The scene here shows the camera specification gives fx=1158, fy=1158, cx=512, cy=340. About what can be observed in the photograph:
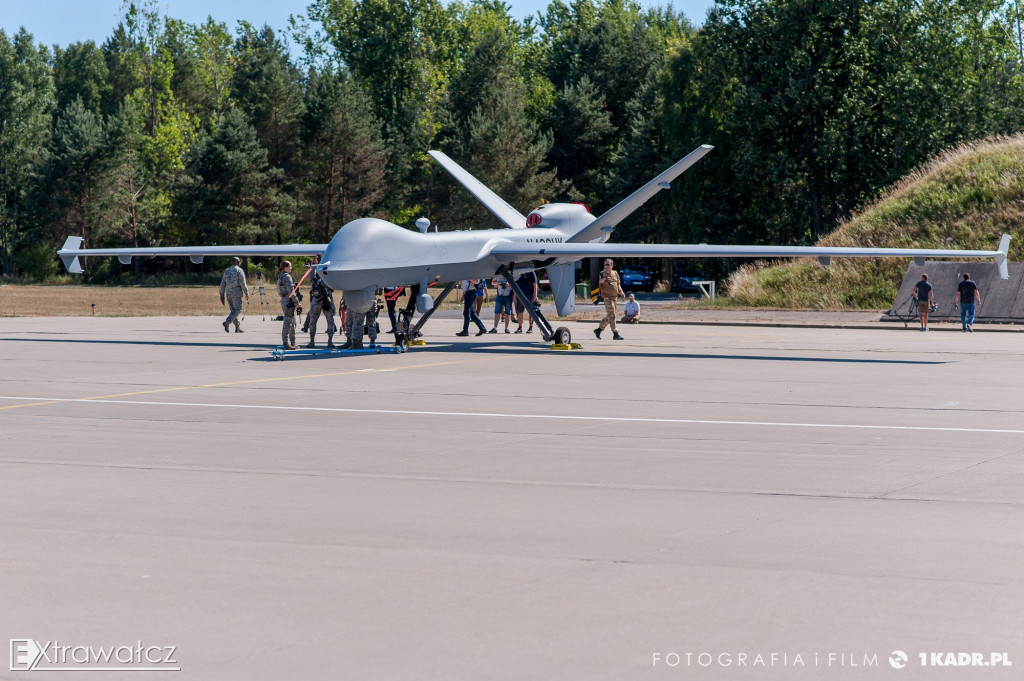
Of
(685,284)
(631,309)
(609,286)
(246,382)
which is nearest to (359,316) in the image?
(609,286)

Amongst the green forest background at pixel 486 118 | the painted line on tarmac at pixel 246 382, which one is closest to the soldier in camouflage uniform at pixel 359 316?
the painted line on tarmac at pixel 246 382

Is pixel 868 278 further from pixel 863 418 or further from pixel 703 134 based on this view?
pixel 863 418

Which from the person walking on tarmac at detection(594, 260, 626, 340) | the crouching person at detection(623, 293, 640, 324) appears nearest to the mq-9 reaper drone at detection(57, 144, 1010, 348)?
the person walking on tarmac at detection(594, 260, 626, 340)

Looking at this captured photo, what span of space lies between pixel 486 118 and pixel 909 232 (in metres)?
36.1

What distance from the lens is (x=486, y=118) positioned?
78.1 meters

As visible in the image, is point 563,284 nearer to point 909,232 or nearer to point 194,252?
point 194,252

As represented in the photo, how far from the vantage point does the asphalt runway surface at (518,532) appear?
538 centimetres

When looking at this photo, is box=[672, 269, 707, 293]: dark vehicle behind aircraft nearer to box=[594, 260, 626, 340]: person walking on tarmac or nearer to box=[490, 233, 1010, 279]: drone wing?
box=[594, 260, 626, 340]: person walking on tarmac

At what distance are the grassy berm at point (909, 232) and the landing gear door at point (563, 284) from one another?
1805 cm

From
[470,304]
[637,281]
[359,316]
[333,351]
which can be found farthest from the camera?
[637,281]

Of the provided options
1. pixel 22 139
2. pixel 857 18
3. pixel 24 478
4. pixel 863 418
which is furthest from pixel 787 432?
pixel 22 139

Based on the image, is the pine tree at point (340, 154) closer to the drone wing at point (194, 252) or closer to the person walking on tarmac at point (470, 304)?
the person walking on tarmac at point (470, 304)

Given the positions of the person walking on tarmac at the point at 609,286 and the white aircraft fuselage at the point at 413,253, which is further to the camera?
the person walking on tarmac at the point at 609,286

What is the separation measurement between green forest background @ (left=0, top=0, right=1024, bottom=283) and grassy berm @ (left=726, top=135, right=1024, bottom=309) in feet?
37.6
